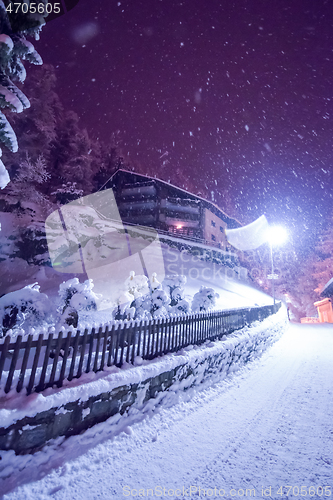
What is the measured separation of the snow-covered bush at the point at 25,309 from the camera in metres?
8.36

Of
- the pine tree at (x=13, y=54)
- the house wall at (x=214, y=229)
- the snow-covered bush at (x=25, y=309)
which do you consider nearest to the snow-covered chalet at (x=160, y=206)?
the house wall at (x=214, y=229)

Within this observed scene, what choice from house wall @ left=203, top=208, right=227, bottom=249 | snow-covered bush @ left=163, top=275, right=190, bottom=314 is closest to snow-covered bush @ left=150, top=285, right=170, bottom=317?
snow-covered bush @ left=163, top=275, right=190, bottom=314

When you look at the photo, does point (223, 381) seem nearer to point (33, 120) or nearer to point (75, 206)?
point (75, 206)

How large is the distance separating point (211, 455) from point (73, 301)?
6.26 meters

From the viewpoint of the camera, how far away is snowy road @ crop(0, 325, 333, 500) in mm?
2852

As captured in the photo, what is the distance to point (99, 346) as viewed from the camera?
4.58 metres

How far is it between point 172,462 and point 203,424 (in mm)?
1275

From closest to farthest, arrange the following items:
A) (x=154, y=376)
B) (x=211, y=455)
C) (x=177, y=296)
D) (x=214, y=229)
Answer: (x=211, y=455)
(x=154, y=376)
(x=177, y=296)
(x=214, y=229)

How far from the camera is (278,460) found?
3350 millimetres
